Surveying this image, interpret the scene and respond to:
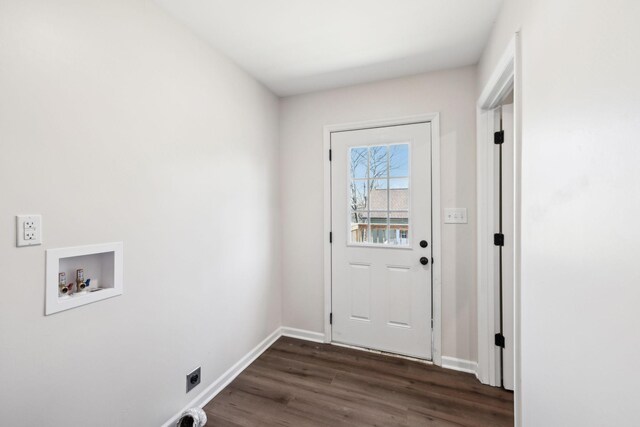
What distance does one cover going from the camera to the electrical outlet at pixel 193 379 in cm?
178

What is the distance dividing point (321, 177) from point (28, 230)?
6.71 ft

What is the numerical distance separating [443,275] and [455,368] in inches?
29.9

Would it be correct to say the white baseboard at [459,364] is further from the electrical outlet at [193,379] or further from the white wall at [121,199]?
the electrical outlet at [193,379]

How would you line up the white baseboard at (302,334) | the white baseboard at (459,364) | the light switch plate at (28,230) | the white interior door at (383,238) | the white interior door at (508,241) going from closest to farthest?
the light switch plate at (28,230) < the white interior door at (508,241) < the white baseboard at (459,364) < the white interior door at (383,238) < the white baseboard at (302,334)

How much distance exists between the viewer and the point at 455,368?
227 centimetres

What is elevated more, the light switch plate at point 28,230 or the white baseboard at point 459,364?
the light switch plate at point 28,230

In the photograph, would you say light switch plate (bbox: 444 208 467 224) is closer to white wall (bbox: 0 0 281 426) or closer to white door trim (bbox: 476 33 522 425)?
white door trim (bbox: 476 33 522 425)

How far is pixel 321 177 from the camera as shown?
8.87 feet

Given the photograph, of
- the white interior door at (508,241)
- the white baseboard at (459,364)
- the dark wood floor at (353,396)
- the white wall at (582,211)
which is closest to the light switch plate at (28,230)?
the dark wood floor at (353,396)

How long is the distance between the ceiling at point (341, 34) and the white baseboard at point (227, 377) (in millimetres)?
2405

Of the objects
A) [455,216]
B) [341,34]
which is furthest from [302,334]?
[341,34]

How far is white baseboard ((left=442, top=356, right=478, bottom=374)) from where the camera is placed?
87.1 inches

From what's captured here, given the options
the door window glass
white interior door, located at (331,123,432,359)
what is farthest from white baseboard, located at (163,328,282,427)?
the door window glass

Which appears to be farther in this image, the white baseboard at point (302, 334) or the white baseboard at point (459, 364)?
the white baseboard at point (302, 334)
